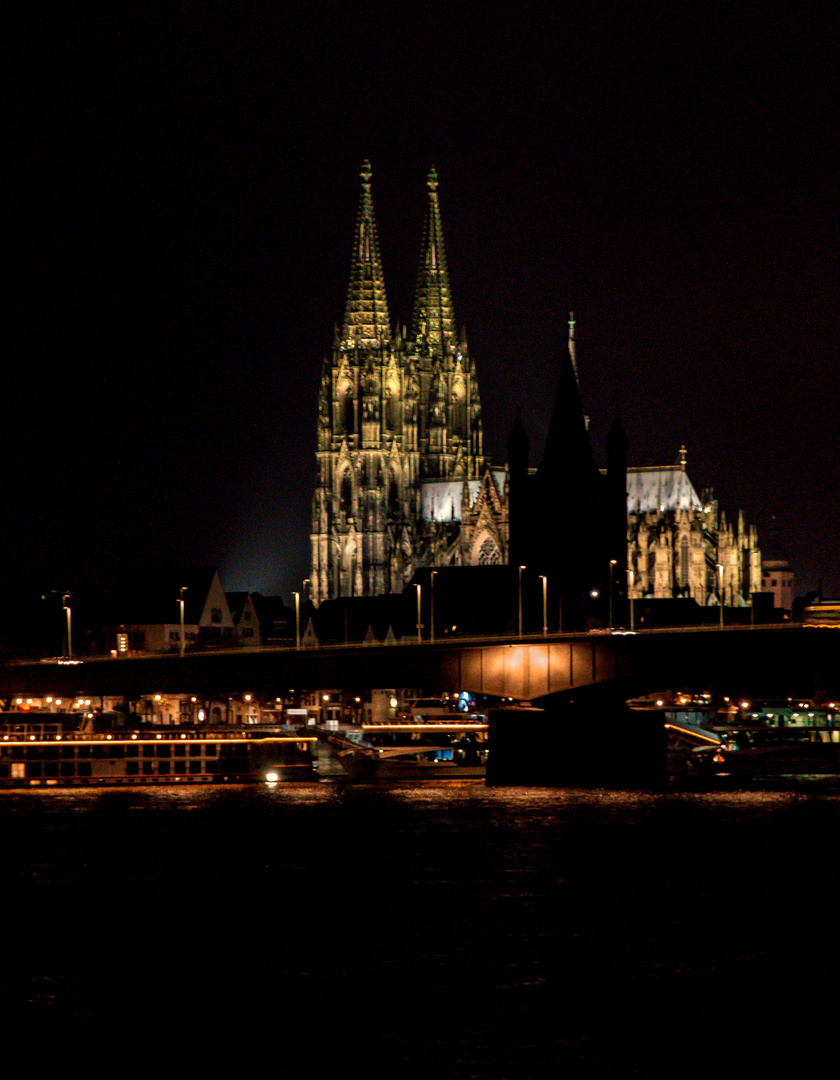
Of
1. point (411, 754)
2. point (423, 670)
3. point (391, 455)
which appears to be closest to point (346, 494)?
point (391, 455)

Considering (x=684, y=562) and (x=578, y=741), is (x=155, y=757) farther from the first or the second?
(x=684, y=562)

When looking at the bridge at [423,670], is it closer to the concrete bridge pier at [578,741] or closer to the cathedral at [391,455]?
the concrete bridge pier at [578,741]

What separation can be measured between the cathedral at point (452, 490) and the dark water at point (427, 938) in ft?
298

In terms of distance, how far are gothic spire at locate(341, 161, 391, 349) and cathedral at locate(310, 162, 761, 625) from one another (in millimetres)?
116

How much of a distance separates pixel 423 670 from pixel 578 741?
23.7 feet

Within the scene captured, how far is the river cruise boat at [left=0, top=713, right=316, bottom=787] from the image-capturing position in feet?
316

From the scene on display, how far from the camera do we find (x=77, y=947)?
51.2 meters

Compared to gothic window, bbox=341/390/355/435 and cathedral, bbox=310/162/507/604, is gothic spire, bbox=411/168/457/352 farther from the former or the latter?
gothic window, bbox=341/390/355/435

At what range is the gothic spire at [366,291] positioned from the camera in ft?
595

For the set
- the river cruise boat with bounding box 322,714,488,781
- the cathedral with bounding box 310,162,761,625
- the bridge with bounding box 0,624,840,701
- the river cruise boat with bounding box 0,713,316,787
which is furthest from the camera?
the cathedral with bounding box 310,162,761,625

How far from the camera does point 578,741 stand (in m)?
90.9

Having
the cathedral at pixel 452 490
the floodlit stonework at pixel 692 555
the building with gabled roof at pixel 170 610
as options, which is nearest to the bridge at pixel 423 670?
the building with gabled roof at pixel 170 610

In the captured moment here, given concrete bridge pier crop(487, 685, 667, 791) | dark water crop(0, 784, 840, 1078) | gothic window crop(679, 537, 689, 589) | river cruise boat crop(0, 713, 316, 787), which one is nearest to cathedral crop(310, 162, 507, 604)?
gothic window crop(679, 537, 689, 589)

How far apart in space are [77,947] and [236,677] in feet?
127
